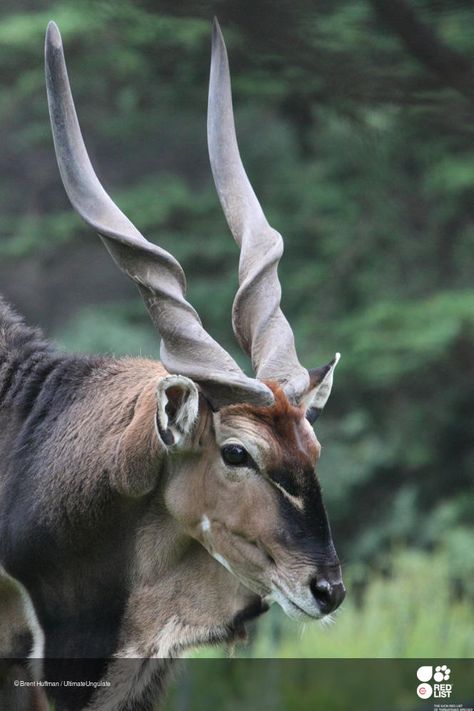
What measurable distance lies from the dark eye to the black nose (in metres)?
0.42

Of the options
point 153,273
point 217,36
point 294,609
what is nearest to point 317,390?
point 153,273

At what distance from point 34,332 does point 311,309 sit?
7226 millimetres

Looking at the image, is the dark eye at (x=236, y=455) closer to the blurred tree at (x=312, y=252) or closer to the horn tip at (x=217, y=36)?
the horn tip at (x=217, y=36)

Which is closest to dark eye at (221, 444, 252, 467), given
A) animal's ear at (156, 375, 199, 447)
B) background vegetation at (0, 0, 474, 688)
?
animal's ear at (156, 375, 199, 447)

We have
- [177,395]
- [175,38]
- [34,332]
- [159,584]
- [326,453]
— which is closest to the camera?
[177,395]

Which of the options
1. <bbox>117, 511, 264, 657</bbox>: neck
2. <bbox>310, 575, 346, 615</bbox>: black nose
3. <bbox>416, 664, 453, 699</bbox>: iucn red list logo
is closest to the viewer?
<bbox>310, 575, 346, 615</bbox>: black nose

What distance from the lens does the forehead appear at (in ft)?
13.1

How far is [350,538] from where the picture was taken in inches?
499

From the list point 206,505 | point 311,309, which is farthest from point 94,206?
point 311,309

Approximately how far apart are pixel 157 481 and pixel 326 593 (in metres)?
0.70

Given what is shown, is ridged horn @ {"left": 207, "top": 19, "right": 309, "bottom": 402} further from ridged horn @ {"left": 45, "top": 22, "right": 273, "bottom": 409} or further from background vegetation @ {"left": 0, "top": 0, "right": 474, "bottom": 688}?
background vegetation @ {"left": 0, "top": 0, "right": 474, "bottom": 688}

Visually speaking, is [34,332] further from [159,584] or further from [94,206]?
[159,584]

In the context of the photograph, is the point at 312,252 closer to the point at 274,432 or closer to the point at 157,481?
the point at 157,481

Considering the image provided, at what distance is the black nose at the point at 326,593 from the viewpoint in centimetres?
391
